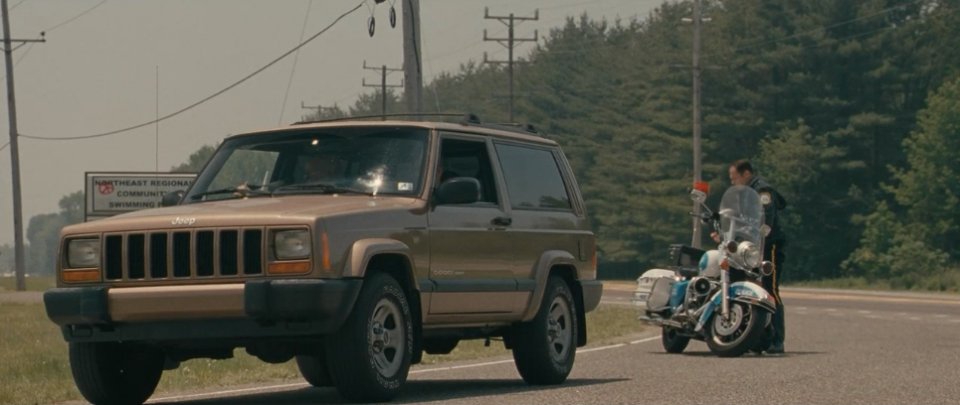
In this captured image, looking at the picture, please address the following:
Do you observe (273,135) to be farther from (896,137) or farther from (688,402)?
(896,137)

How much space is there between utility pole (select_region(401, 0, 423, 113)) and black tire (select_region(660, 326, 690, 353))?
10.3m

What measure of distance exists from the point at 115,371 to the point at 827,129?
72.0 m

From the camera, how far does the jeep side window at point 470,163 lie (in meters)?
14.0

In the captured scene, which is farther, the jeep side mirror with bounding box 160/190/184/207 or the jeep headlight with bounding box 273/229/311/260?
the jeep side mirror with bounding box 160/190/184/207

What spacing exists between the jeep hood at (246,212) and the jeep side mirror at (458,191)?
344mm

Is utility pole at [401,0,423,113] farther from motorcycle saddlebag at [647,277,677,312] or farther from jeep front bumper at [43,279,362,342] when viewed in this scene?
jeep front bumper at [43,279,362,342]

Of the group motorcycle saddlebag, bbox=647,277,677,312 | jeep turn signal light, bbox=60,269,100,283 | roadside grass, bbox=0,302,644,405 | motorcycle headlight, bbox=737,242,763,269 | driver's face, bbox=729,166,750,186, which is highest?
driver's face, bbox=729,166,750,186

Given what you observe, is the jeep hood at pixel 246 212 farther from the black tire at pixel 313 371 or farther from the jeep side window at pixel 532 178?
the black tire at pixel 313 371

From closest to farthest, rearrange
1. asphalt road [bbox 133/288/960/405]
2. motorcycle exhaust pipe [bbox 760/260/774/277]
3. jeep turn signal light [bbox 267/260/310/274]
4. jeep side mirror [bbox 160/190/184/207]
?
1. jeep turn signal light [bbox 267/260/310/274]
2. asphalt road [bbox 133/288/960/405]
3. jeep side mirror [bbox 160/190/184/207]
4. motorcycle exhaust pipe [bbox 760/260/774/277]

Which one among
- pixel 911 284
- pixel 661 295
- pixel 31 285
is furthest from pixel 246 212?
pixel 31 285

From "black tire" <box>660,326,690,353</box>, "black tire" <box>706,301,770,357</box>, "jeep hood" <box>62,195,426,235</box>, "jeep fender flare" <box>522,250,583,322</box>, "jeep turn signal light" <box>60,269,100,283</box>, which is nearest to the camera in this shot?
"jeep hood" <box>62,195,426,235</box>

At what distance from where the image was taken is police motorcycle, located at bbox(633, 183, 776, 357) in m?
18.3

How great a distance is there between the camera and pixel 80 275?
12.1m

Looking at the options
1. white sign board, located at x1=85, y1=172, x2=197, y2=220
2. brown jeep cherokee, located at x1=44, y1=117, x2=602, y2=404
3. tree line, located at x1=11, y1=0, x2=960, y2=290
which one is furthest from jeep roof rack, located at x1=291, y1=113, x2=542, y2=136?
tree line, located at x1=11, y1=0, x2=960, y2=290
